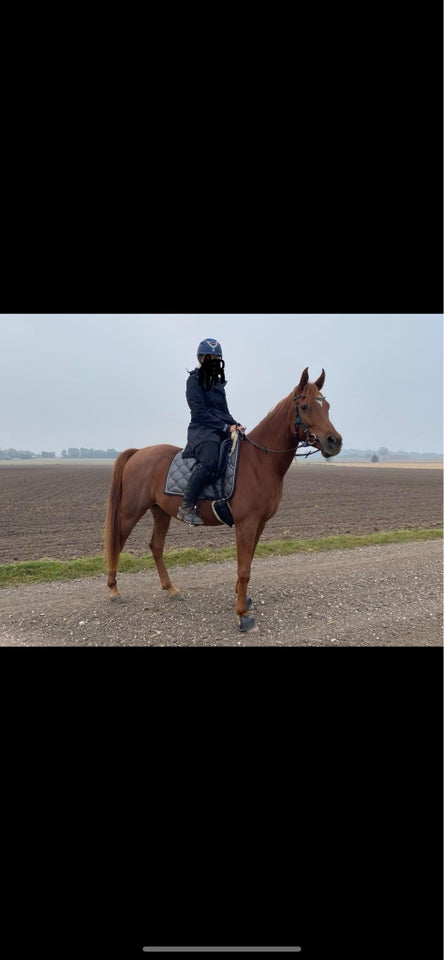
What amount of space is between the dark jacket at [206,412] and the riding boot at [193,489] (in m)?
0.29

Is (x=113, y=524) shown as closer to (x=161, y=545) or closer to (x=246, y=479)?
(x=161, y=545)

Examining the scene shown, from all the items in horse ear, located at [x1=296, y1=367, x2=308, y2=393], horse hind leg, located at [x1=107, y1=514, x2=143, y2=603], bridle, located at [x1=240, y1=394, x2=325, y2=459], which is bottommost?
horse hind leg, located at [x1=107, y1=514, x2=143, y2=603]

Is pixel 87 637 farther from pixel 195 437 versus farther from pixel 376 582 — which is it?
pixel 376 582

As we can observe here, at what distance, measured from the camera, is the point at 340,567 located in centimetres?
736

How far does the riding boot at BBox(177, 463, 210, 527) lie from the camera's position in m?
4.77

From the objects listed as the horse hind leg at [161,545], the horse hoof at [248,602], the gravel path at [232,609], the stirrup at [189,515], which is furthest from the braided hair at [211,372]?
the gravel path at [232,609]

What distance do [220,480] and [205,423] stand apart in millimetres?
698

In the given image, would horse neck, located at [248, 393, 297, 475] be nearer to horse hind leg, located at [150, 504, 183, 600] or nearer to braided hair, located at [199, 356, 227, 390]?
braided hair, located at [199, 356, 227, 390]

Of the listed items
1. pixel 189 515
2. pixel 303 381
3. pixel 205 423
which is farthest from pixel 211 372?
pixel 189 515

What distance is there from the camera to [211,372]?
442 cm

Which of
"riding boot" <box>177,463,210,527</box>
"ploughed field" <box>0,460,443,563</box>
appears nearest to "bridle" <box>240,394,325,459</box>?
"riding boot" <box>177,463,210,527</box>

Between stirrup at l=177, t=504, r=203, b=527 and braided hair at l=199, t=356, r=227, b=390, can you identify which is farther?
stirrup at l=177, t=504, r=203, b=527

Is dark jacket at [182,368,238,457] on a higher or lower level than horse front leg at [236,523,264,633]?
higher

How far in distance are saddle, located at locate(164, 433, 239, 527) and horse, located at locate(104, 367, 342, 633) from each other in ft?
0.29
